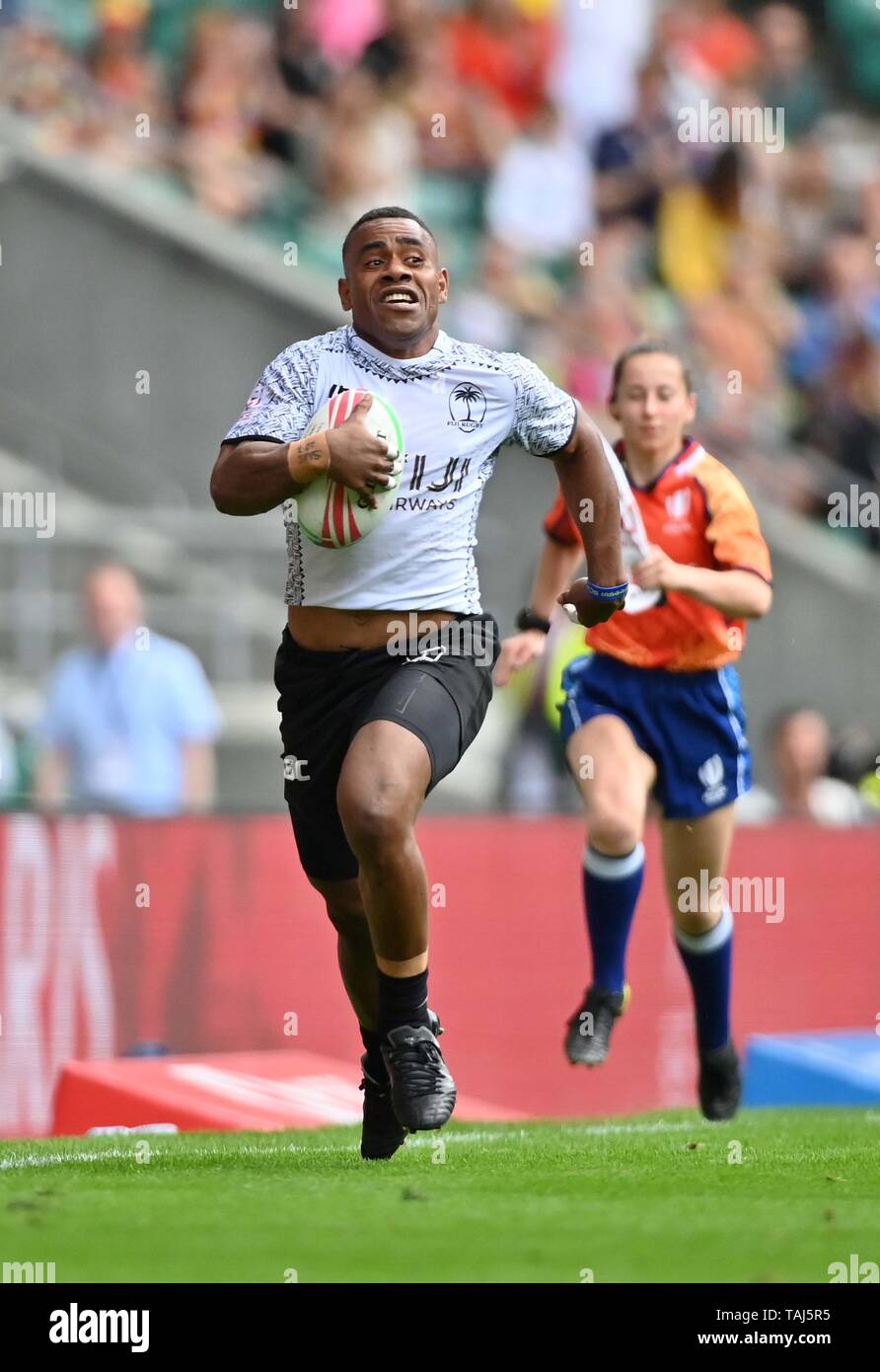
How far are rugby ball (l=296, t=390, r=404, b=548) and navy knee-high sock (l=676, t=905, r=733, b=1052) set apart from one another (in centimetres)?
314

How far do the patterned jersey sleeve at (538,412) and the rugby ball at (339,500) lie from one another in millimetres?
467

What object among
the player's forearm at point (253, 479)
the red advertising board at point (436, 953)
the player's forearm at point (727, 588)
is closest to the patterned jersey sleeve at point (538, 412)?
the player's forearm at point (253, 479)

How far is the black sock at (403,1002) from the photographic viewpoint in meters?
5.92

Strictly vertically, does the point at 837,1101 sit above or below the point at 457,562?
below

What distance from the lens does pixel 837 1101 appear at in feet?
34.1

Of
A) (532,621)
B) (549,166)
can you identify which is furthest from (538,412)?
(549,166)

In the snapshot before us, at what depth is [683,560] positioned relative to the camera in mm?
8219

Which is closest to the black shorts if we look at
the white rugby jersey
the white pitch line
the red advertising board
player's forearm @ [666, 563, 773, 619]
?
the white rugby jersey

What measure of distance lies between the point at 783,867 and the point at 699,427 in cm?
439

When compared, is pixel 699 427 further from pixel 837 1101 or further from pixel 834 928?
pixel 837 1101

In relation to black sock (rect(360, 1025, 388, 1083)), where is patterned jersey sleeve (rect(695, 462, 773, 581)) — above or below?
above

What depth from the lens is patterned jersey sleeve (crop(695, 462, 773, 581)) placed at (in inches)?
317

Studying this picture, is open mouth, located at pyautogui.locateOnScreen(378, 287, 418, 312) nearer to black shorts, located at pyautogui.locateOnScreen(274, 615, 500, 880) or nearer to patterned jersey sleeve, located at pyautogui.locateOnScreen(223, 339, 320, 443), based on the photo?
patterned jersey sleeve, located at pyautogui.locateOnScreen(223, 339, 320, 443)
